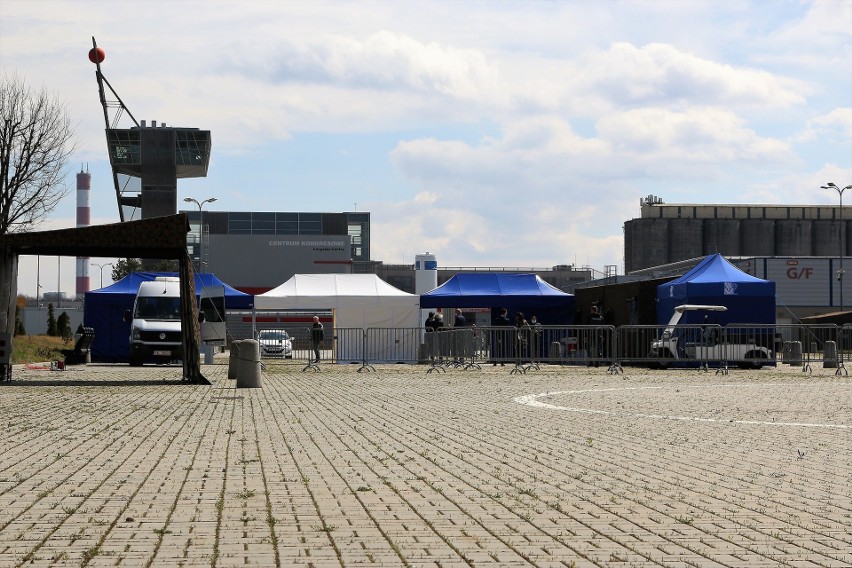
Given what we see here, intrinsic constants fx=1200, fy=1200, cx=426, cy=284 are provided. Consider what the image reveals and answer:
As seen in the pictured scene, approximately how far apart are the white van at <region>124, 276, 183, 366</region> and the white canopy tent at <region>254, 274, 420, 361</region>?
3015mm

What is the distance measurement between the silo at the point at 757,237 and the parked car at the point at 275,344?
78388 millimetres

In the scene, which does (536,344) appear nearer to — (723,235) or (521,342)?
(521,342)

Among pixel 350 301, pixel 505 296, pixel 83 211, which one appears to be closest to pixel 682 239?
pixel 505 296

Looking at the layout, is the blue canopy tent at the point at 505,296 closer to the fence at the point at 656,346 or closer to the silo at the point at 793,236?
the fence at the point at 656,346

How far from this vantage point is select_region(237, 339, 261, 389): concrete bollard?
2209 centimetres

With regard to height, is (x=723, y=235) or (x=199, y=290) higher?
(x=723, y=235)

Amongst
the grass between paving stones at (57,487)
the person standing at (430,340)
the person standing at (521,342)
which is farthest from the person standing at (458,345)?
the grass between paving stones at (57,487)

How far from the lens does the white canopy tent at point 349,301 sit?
3916 centimetres

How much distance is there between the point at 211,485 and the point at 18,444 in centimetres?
389

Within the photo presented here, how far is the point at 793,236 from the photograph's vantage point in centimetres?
11088

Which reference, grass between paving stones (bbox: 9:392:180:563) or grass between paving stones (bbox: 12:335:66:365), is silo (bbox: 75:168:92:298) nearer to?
grass between paving stones (bbox: 12:335:66:365)

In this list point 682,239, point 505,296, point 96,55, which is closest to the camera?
point 505,296

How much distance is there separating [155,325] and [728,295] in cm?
1702

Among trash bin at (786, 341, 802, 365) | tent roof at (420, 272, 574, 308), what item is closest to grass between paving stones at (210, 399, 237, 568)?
trash bin at (786, 341, 802, 365)
